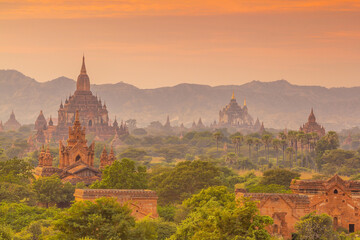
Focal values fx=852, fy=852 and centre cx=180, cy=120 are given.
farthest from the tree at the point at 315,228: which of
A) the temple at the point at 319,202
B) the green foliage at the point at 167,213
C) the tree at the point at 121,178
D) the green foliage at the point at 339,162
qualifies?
the green foliage at the point at 339,162

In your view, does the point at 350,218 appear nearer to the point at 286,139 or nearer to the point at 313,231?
the point at 313,231

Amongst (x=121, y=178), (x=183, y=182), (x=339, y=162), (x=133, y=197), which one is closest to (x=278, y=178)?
(x=183, y=182)

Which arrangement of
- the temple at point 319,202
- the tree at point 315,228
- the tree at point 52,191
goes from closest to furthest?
the tree at point 315,228 < the temple at point 319,202 < the tree at point 52,191

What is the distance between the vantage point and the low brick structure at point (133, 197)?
56750 millimetres

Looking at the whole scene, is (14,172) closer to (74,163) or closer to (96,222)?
(74,163)

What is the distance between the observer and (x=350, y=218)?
Answer: 6131cm

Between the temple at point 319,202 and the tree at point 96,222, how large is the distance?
1510 centimetres

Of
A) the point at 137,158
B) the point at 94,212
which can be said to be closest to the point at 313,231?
the point at 94,212

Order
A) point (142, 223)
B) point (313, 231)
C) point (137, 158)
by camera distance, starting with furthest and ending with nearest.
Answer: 1. point (137, 158)
2. point (313, 231)
3. point (142, 223)

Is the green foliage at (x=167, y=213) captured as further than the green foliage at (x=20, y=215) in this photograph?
Yes

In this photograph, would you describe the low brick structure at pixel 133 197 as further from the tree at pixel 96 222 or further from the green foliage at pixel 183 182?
the green foliage at pixel 183 182

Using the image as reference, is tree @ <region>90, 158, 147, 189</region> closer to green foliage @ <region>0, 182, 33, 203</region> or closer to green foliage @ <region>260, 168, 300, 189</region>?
green foliage @ <region>0, 182, 33, 203</region>

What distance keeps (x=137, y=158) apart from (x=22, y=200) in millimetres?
85464

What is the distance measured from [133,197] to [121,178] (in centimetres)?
1184
